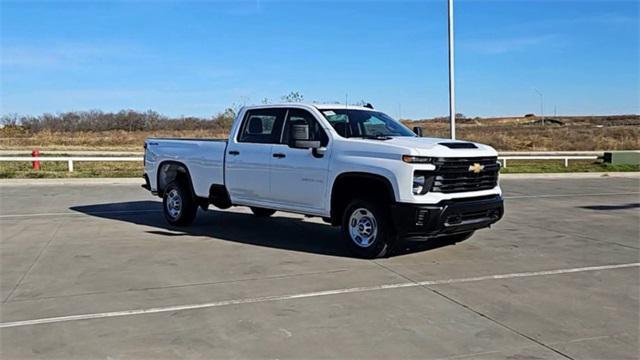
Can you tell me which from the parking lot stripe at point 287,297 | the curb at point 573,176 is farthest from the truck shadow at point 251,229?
the curb at point 573,176

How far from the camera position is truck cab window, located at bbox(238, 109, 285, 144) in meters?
9.48

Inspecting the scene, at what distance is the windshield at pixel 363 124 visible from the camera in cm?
888

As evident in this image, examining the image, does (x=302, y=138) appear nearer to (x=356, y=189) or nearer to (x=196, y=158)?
(x=356, y=189)

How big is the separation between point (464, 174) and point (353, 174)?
1.44 metres

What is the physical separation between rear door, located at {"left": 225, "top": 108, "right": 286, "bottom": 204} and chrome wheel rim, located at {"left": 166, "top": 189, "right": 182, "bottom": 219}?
144 centimetres

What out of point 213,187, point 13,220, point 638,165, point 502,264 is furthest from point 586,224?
point 638,165

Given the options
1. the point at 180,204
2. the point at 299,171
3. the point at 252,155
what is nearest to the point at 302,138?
the point at 299,171

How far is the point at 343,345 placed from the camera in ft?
16.2

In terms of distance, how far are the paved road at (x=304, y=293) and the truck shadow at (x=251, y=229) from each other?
58mm

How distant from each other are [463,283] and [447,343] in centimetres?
206

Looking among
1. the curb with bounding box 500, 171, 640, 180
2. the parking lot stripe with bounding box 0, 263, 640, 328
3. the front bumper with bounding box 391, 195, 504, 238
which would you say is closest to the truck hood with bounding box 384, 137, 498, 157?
the front bumper with bounding box 391, 195, 504, 238

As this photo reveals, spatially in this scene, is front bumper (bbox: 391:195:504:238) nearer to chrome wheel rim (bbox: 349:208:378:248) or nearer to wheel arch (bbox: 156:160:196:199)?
chrome wheel rim (bbox: 349:208:378:248)

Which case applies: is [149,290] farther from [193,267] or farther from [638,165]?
[638,165]

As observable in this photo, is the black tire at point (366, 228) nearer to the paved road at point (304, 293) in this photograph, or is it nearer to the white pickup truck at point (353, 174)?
the white pickup truck at point (353, 174)
